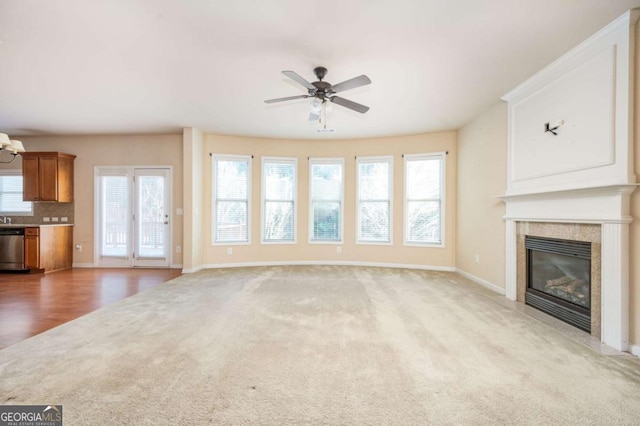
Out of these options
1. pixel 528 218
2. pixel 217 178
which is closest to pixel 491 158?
pixel 528 218

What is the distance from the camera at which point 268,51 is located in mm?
2904

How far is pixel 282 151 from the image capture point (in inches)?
249

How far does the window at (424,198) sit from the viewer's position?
5.78 metres

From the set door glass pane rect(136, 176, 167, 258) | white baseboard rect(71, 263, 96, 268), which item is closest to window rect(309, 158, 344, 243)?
door glass pane rect(136, 176, 167, 258)

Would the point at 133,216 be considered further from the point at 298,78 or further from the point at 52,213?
the point at 298,78

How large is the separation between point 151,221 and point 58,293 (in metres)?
2.20

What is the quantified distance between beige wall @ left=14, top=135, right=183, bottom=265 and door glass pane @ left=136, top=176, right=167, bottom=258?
0.49 m

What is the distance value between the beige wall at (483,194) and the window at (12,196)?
28.9 ft

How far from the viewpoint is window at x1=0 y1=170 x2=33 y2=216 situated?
20.3 feet

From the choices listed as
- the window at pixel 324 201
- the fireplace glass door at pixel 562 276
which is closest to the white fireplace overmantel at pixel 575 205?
the fireplace glass door at pixel 562 276

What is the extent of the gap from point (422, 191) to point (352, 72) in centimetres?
330

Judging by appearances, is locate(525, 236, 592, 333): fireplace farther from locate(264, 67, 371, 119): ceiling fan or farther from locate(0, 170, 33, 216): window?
locate(0, 170, 33, 216): window

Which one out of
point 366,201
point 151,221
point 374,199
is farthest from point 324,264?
point 151,221

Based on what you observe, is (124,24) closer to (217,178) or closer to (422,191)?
(217,178)
